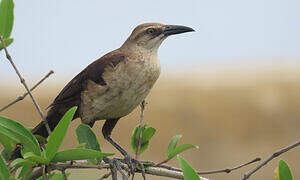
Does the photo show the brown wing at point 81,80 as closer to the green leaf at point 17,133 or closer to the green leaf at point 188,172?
the green leaf at point 17,133

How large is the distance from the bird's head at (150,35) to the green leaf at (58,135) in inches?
35.1

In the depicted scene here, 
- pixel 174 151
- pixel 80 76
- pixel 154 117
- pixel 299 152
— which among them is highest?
pixel 80 76

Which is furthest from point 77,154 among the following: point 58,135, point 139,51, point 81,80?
point 139,51

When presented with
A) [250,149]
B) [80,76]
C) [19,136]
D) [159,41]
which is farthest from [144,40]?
[250,149]

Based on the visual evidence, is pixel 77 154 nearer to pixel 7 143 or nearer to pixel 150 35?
pixel 7 143

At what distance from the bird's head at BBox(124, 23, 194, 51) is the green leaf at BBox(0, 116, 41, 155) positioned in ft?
2.90

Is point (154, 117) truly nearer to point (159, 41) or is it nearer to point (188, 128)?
point (188, 128)

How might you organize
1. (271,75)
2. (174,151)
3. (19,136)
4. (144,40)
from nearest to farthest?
(19,136)
(174,151)
(144,40)
(271,75)

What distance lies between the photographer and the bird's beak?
1802mm

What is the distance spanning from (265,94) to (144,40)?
332 inches

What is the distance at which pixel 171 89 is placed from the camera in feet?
34.0

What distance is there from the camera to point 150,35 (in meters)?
1.93

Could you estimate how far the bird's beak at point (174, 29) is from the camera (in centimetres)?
180

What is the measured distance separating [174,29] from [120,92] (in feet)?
1.36
